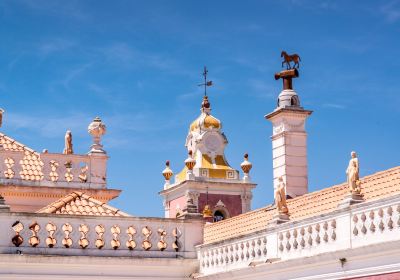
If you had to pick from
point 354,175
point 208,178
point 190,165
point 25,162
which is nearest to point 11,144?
point 25,162

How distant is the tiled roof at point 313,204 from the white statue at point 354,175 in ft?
1.28

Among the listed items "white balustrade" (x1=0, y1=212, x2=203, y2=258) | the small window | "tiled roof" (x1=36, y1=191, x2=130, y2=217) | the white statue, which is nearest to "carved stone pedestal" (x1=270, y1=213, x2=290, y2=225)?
the white statue

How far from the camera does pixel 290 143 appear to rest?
2844 centimetres

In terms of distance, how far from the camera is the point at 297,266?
18.5 meters

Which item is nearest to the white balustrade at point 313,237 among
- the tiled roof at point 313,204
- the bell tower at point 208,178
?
the tiled roof at point 313,204

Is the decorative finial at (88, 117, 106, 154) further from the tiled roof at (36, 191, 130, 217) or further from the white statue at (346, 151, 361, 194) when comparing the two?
the white statue at (346, 151, 361, 194)

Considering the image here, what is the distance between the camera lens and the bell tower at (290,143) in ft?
92.2

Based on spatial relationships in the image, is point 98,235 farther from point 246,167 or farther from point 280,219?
point 246,167

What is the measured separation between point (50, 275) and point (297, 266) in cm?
651

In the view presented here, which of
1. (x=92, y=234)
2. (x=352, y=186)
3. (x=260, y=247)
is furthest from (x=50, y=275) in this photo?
(x=352, y=186)

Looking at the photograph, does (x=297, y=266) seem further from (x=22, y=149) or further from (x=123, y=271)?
(x=22, y=149)

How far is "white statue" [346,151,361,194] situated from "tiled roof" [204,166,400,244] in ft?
1.28

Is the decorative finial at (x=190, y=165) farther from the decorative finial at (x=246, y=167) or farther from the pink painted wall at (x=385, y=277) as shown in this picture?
the pink painted wall at (x=385, y=277)

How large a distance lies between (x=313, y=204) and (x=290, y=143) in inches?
282
